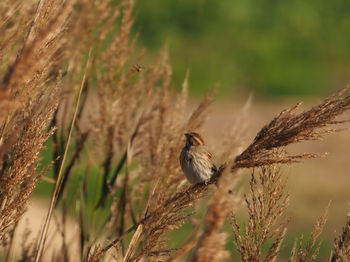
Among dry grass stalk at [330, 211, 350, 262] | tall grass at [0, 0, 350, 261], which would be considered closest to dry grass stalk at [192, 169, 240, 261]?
tall grass at [0, 0, 350, 261]

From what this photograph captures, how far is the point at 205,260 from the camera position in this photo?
1.37m

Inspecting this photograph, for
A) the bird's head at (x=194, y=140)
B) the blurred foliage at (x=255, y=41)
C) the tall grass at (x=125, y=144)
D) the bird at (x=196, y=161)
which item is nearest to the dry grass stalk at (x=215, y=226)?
the tall grass at (x=125, y=144)

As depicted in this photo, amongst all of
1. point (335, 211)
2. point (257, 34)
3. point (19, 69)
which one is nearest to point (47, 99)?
point (19, 69)

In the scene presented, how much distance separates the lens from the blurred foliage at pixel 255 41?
10609 mm

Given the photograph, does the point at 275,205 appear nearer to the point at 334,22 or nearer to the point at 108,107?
the point at 108,107

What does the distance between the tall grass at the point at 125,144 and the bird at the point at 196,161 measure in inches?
2.1

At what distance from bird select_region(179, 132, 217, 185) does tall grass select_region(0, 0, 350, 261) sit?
0.05m

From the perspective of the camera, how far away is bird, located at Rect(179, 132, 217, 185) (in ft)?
8.38

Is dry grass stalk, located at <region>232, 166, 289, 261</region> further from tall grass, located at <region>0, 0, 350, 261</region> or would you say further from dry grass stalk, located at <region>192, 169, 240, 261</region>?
dry grass stalk, located at <region>192, 169, 240, 261</region>

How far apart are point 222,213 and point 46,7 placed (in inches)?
29.0

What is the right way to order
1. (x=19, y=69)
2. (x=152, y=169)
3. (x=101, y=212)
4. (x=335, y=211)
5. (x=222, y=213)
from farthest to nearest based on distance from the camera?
1. (x=335, y=211)
2. (x=101, y=212)
3. (x=152, y=169)
4. (x=222, y=213)
5. (x=19, y=69)

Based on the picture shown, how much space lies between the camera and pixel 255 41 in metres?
11.6

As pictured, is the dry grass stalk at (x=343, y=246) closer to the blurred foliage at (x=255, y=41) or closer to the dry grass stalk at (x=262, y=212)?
the dry grass stalk at (x=262, y=212)

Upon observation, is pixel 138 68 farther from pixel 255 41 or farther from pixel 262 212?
pixel 255 41
